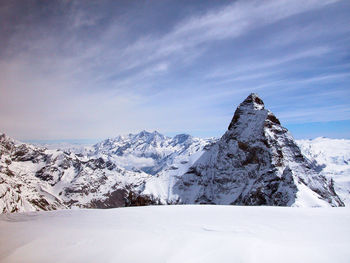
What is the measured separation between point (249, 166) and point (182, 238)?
370ft

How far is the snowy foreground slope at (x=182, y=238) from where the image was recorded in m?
4.30

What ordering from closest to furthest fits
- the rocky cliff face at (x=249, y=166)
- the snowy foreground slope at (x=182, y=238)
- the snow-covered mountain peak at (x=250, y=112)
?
the snowy foreground slope at (x=182, y=238), the rocky cliff face at (x=249, y=166), the snow-covered mountain peak at (x=250, y=112)

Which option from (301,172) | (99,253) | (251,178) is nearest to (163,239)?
(99,253)

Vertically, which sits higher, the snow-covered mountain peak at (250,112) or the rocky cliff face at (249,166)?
the snow-covered mountain peak at (250,112)

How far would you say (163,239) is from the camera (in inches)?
199

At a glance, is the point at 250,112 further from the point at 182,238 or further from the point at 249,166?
the point at 182,238

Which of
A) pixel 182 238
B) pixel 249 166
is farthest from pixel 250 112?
pixel 182 238

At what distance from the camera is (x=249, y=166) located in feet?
364

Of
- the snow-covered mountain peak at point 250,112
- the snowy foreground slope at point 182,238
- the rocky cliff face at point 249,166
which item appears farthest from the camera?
the snow-covered mountain peak at point 250,112

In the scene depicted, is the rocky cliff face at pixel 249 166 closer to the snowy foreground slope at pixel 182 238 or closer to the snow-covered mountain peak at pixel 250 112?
the snow-covered mountain peak at pixel 250 112

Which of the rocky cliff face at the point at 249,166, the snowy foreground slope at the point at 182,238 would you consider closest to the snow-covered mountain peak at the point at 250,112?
the rocky cliff face at the point at 249,166

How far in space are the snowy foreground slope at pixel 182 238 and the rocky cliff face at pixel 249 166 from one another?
77.2 meters

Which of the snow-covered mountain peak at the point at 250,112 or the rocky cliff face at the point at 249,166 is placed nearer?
the rocky cliff face at the point at 249,166

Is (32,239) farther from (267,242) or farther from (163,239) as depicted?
(267,242)
